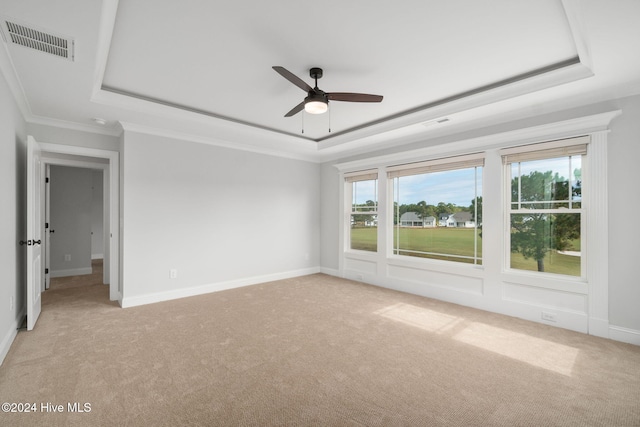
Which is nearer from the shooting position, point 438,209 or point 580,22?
point 580,22

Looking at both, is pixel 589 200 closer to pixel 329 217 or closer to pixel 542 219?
pixel 542 219

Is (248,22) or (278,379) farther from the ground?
(248,22)

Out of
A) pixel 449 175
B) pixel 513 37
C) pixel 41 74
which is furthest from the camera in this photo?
pixel 449 175

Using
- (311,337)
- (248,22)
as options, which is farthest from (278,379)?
(248,22)

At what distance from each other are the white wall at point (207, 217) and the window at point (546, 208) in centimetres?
376

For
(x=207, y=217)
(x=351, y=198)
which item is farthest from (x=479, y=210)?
(x=207, y=217)

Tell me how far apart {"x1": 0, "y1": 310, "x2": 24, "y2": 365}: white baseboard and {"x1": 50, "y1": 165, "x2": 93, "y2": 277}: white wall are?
10.6ft

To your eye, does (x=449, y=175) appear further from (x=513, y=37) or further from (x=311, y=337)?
(x=311, y=337)

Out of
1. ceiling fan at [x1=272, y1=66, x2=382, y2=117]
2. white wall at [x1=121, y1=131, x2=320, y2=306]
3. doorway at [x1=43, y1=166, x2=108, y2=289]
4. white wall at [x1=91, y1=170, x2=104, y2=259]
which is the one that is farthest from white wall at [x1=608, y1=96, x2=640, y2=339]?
white wall at [x1=91, y1=170, x2=104, y2=259]

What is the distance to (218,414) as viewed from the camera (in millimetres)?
1847

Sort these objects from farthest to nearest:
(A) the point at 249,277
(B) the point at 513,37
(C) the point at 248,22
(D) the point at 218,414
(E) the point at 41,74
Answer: (A) the point at 249,277 → (E) the point at 41,74 → (B) the point at 513,37 → (C) the point at 248,22 → (D) the point at 218,414

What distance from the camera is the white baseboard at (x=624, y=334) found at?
287 cm

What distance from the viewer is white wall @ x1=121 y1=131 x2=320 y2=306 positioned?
407 cm

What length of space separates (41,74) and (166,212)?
7.00 ft
